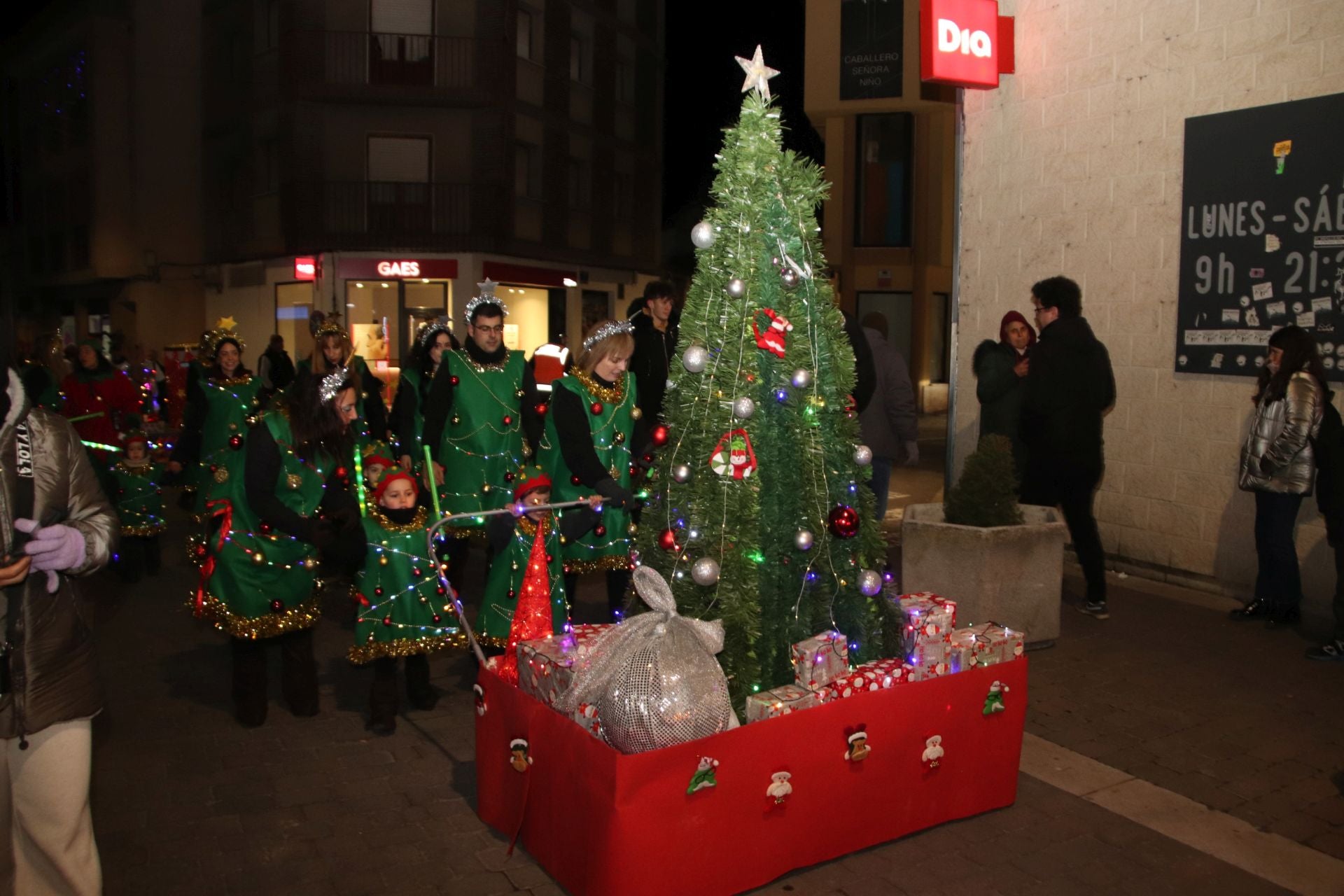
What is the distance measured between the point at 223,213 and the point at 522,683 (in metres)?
29.8

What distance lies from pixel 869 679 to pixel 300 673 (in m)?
3.04

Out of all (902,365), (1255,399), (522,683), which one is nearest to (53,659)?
(522,683)

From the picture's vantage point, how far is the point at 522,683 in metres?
4.24

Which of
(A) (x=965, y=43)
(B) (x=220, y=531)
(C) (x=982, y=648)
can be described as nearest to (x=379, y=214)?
(A) (x=965, y=43)

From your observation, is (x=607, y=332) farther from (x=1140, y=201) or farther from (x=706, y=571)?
(x=1140, y=201)

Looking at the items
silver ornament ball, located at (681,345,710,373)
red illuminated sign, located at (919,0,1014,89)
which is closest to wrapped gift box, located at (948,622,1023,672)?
silver ornament ball, located at (681,345,710,373)

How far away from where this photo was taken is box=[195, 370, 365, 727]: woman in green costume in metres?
5.24

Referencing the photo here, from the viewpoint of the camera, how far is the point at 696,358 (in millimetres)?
4438

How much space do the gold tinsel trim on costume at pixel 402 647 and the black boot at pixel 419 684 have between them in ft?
0.90

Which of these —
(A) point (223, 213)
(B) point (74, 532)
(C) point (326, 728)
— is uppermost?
(A) point (223, 213)

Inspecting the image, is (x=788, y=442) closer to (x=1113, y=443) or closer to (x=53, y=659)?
(x=53, y=659)

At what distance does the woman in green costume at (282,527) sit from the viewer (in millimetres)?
5238

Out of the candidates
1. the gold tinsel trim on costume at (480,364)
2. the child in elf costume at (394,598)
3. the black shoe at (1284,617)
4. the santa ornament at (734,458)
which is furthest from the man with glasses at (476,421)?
the black shoe at (1284,617)

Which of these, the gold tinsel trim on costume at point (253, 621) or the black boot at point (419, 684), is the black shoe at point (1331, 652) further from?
the gold tinsel trim on costume at point (253, 621)
